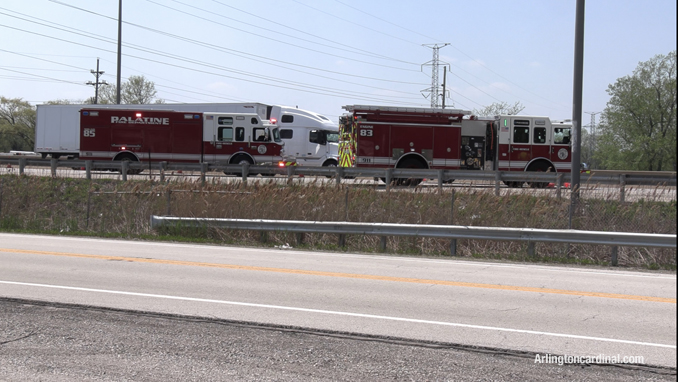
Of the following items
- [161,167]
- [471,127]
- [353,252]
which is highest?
[471,127]

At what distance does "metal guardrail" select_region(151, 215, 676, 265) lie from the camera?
11.6 m

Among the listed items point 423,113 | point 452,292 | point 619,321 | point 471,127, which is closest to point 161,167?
point 423,113

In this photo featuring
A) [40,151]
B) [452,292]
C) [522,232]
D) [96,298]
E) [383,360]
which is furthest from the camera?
[40,151]

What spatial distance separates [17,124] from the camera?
90.8 metres

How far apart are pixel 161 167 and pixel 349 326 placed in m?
19.1

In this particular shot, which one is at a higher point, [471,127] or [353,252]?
[471,127]

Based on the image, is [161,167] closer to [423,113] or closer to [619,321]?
[423,113]

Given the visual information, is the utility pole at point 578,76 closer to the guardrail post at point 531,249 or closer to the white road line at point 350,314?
the guardrail post at point 531,249

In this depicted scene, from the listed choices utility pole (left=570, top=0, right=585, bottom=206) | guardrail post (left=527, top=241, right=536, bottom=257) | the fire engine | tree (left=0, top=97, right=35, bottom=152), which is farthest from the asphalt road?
tree (left=0, top=97, right=35, bottom=152)

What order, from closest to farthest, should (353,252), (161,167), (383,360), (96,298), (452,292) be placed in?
1. (383,360)
2. (96,298)
3. (452,292)
4. (353,252)
5. (161,167)

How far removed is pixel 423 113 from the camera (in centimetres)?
2744

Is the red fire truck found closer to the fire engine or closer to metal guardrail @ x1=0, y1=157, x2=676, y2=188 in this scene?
metal guardrail @ x1=0, y1=157, x2=676, y2=188

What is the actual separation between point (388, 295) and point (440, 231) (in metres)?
5.09

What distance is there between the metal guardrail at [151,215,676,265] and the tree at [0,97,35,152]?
3282 inches
